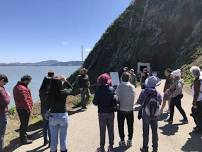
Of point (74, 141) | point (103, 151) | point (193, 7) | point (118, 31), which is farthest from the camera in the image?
point (118, 31)

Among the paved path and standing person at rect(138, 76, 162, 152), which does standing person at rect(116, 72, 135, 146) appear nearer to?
standing person at rect(138, 76, 162, 152)

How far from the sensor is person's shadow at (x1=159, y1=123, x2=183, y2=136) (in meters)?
12.9

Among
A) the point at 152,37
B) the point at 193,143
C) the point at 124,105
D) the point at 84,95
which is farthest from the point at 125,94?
the point at 152,37

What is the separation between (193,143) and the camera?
38.4 ft

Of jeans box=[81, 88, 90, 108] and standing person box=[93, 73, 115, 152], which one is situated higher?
standing person box=[93, 73, 115, 152]

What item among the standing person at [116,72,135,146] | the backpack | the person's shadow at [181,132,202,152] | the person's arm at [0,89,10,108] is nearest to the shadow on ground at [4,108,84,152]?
the person's arm at [0,89,10,108]

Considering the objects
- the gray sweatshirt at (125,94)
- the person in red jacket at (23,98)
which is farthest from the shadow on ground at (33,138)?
the gray sweatshirt at (125,94)

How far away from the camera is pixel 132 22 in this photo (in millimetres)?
61625

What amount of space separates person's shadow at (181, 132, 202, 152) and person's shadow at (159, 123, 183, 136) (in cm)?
61

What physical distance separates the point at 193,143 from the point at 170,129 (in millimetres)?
1795

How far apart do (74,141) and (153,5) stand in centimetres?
4788

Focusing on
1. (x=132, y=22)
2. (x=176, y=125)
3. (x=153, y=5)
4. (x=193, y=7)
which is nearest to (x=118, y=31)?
(x=132, y=22)

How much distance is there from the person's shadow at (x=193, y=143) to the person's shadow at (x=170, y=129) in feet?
2.01

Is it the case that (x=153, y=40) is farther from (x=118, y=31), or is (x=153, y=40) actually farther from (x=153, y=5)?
(x=118, y=31)
